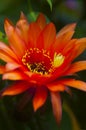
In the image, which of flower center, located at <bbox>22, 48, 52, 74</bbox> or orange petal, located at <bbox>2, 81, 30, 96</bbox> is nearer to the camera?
orange petal, located at <bbox>2, 81, 30, 96</bbox>

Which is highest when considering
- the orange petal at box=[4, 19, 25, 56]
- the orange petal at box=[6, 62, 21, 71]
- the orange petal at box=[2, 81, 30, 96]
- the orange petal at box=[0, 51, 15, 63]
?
the orange petal at box=[4, 19, 25, 56]

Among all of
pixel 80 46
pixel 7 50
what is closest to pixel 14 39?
pixel 7 50

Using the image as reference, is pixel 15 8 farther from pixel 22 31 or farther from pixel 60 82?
pixel 60 82

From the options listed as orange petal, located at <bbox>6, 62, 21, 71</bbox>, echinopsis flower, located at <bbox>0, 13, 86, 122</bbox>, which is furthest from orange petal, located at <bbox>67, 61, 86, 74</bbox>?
orange petal, located at <bbox>6, 62, 21, 71</bbox>

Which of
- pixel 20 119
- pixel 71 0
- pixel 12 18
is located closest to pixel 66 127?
pixel 20 119

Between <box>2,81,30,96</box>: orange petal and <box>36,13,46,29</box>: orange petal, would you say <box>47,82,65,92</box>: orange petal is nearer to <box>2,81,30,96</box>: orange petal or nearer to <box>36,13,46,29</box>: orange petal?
<box>2,81,30,96</box>: orange petal

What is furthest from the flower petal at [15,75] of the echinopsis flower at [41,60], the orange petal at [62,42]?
the orange petal at [62,42]

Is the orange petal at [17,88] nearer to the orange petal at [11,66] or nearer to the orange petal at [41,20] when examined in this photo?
the orange petal at [11,66]
